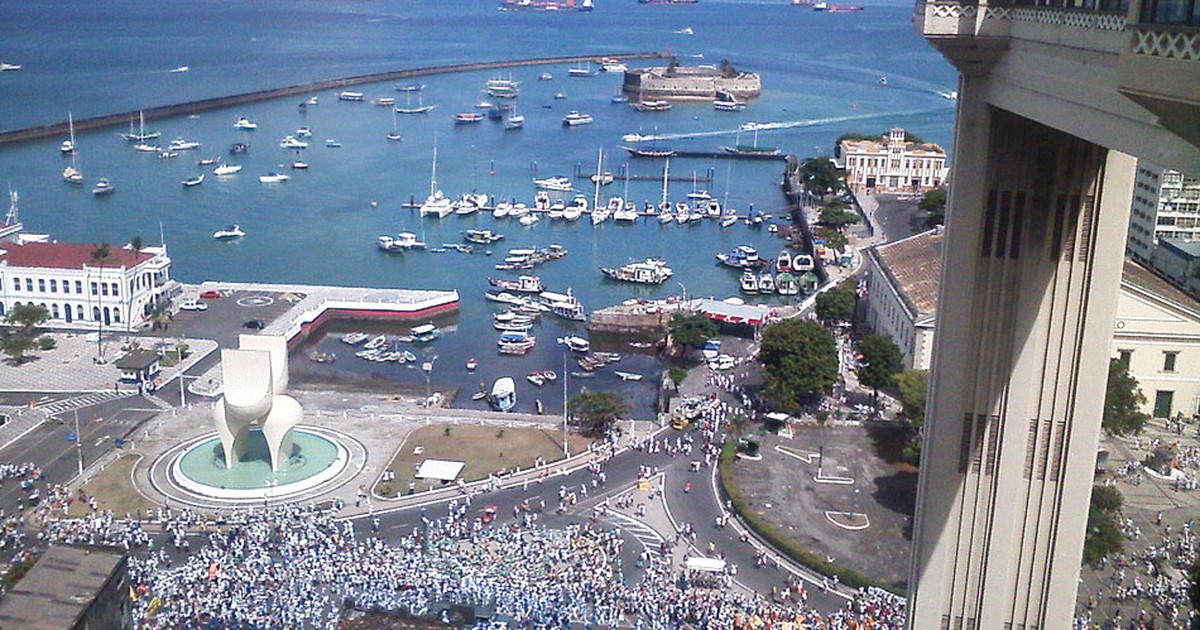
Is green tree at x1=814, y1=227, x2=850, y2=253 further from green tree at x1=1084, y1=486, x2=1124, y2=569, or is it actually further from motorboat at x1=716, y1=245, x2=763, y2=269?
green tree at x1=1084, y1=486, x2=1124, y2=569

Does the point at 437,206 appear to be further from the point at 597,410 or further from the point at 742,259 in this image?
the point at 597,410

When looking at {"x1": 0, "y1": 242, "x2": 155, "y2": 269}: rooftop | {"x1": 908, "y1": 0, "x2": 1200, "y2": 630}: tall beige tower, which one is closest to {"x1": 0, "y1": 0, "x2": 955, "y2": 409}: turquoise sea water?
{"x1": 0, "y1": 242, "x2": 155, "y2": 269}: rooftop

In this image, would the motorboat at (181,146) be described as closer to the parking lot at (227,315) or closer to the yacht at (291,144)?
the yacht at (291,144)

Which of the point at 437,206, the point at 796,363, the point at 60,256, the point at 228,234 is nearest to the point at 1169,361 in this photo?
the point at 796,363

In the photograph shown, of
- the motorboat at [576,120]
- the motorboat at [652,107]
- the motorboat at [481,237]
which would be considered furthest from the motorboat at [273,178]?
the motorboat at [652,107]

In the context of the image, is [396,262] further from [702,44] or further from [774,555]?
[702,44]

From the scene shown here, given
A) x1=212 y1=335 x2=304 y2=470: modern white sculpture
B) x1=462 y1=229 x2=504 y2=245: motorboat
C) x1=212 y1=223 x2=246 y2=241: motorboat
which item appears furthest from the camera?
x1=212 y1=223 x2=246 y2=241: motorboat
